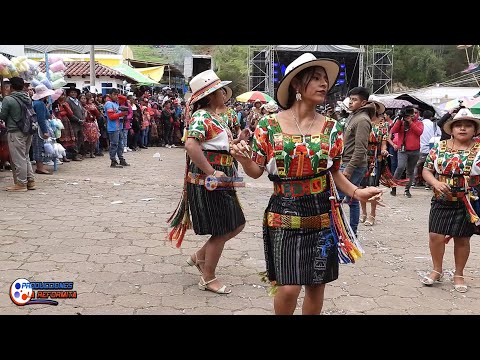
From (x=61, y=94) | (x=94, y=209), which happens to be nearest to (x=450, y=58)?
(x=61, y=94)

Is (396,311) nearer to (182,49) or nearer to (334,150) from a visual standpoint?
(334,150)

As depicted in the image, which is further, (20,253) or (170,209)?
(170,209)

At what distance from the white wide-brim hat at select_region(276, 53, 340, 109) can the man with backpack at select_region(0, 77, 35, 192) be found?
Answer: 6.13 meters

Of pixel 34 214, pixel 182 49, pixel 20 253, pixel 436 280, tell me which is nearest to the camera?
pixel 436 280

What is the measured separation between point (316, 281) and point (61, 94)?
9716 millimetres

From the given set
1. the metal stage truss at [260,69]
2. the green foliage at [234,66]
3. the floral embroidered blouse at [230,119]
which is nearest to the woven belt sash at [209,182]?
the floral embroidered blouse at [230,119]

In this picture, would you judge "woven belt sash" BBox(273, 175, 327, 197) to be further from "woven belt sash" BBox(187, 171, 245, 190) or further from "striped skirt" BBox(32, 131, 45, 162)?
"striped skirt" BBox(32, 131, 45, 162)

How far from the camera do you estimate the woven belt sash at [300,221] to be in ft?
9.48

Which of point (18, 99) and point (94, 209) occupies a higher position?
point (18, 99)

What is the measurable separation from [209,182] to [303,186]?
1252 mm

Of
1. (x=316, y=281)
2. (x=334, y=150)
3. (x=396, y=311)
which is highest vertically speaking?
(x=334, y=150)

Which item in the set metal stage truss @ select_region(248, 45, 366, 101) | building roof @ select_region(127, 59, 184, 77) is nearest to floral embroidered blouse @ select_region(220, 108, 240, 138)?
metal stage truss @ select_region(248, 45, 366, 101)

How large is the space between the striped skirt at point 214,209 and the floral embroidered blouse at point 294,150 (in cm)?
123

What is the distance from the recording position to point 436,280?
15.2ft
